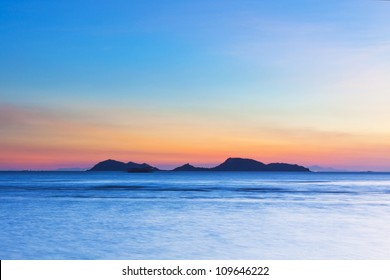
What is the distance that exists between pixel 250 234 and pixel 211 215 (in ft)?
8.44

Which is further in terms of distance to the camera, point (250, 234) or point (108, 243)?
point (250, 234)

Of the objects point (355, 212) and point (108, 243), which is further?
point (355, 212)

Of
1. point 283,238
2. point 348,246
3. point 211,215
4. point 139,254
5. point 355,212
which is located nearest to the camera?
point 139,254

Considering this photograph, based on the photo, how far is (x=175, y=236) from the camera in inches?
300

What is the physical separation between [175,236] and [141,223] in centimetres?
161

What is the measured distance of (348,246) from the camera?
6.81 metres

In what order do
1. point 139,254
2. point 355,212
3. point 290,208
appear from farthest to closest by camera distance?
point 290,208 → point 355,212 → point 139,254

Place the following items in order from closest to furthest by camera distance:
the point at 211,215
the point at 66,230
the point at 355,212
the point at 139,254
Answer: the point at 139,254, the point at 66,230, the point at 211,215, the point at 355,212

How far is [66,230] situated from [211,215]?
127 inches

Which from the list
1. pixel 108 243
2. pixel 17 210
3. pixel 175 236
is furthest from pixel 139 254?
pixel 17 210
